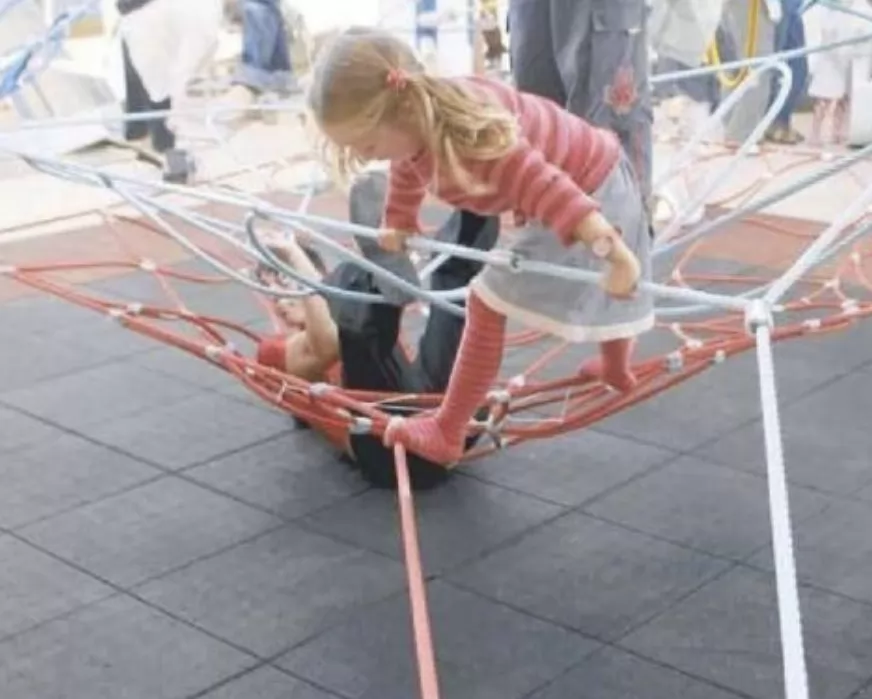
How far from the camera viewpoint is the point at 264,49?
17.4 feet

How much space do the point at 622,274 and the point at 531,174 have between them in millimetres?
159

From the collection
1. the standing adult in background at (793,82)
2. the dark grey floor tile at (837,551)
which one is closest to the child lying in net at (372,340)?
the dark grey floor tile at (837,551)

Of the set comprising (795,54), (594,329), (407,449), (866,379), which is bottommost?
(866,379)

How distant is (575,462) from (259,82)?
11.3ft

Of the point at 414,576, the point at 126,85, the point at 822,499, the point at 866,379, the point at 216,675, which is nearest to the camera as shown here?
the point at 414,576

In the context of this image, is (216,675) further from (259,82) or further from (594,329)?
(259,82)

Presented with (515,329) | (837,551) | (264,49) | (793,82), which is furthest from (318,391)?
(264,49)

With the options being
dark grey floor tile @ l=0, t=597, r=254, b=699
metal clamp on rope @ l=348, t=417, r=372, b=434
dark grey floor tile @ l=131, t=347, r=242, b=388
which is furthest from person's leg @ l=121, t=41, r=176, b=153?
dark grey floor tile @ l=0, t=597, r=254, b=699

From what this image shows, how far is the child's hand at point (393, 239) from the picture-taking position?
1729 millimetres

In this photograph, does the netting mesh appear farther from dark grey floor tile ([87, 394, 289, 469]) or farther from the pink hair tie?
the pink hair tie

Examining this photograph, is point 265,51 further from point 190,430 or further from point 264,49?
point 190,430

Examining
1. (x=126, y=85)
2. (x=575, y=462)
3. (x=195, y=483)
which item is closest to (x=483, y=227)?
(x=575, y=462)

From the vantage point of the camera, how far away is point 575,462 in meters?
Answer: 2.37

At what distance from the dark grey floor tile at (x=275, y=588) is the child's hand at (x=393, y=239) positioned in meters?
0.48
